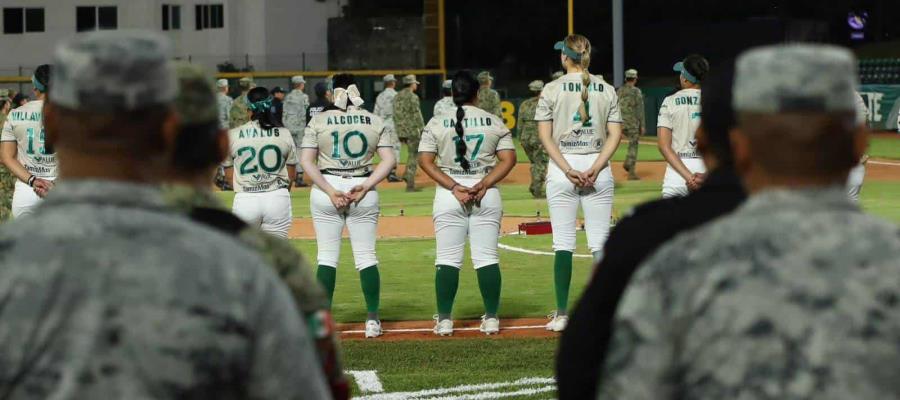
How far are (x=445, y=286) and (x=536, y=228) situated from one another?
825 cm

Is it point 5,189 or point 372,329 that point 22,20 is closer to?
Answer: point 5,189

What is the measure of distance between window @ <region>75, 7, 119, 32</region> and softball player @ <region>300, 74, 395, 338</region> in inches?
2271

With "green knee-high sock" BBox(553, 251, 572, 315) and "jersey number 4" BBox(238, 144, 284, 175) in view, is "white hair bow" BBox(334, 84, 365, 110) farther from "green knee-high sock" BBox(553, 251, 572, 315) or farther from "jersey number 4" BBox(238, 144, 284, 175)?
"green knee-high sock" BBox(553, 251, 572, 315)

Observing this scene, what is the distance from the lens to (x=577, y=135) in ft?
40.5

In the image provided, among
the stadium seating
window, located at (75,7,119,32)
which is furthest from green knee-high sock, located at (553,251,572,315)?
window, located at (75,7,119,32)

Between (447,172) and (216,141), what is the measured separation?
801 cm

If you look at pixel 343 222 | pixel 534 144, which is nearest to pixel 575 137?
pixel 343 222

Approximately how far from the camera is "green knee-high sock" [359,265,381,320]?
41.0ft

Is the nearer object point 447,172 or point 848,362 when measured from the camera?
point 848,362

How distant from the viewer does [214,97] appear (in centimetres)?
423

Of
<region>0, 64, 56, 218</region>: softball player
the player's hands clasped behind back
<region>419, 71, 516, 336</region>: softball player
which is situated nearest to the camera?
<region>419, 71, 516, 336</region>: softball player

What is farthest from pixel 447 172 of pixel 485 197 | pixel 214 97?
pixel 214 97

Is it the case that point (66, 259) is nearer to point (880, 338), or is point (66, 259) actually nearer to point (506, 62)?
point (880, 338)

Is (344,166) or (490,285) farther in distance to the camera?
(490,285)
